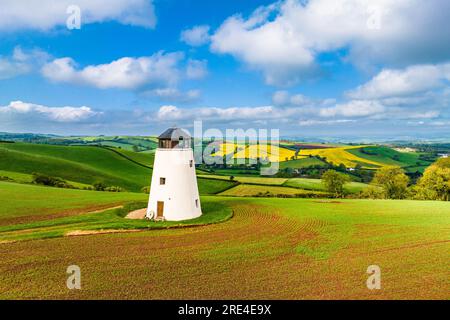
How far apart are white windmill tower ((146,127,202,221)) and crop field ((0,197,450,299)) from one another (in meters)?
3.05

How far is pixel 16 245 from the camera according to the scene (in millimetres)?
17953

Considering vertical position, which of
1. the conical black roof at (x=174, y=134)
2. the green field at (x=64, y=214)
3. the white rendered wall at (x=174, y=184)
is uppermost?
the conical black roof at (x=174, y=134)

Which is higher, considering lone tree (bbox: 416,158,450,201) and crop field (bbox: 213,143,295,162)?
crop field (bbox: 213,143,295,162)

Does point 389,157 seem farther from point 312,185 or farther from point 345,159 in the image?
point 312,185

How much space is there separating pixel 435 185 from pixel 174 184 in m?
50.0

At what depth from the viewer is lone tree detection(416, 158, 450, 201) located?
51.7m

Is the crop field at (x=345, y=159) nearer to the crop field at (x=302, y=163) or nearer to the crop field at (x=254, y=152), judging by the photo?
the crop field at (x=302, y=163)

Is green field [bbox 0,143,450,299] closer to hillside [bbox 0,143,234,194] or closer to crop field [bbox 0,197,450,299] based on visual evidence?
crop field [bbox 0,197,450,299]

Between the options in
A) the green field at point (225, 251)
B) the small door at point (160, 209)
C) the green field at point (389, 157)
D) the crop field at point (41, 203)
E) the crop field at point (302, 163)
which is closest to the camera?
the green field at point (225, 251)

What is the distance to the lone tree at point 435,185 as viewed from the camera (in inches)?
2036

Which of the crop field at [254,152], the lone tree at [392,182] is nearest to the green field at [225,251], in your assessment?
the lone tree at [392,182]

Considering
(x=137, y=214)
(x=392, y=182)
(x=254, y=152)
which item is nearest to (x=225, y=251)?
(x=137, y=214)

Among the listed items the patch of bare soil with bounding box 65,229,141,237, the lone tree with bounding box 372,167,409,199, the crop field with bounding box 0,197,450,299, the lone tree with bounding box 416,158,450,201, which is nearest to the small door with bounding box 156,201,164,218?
the crop field with bounding box 0,197,450,299

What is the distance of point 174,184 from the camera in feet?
81.3
